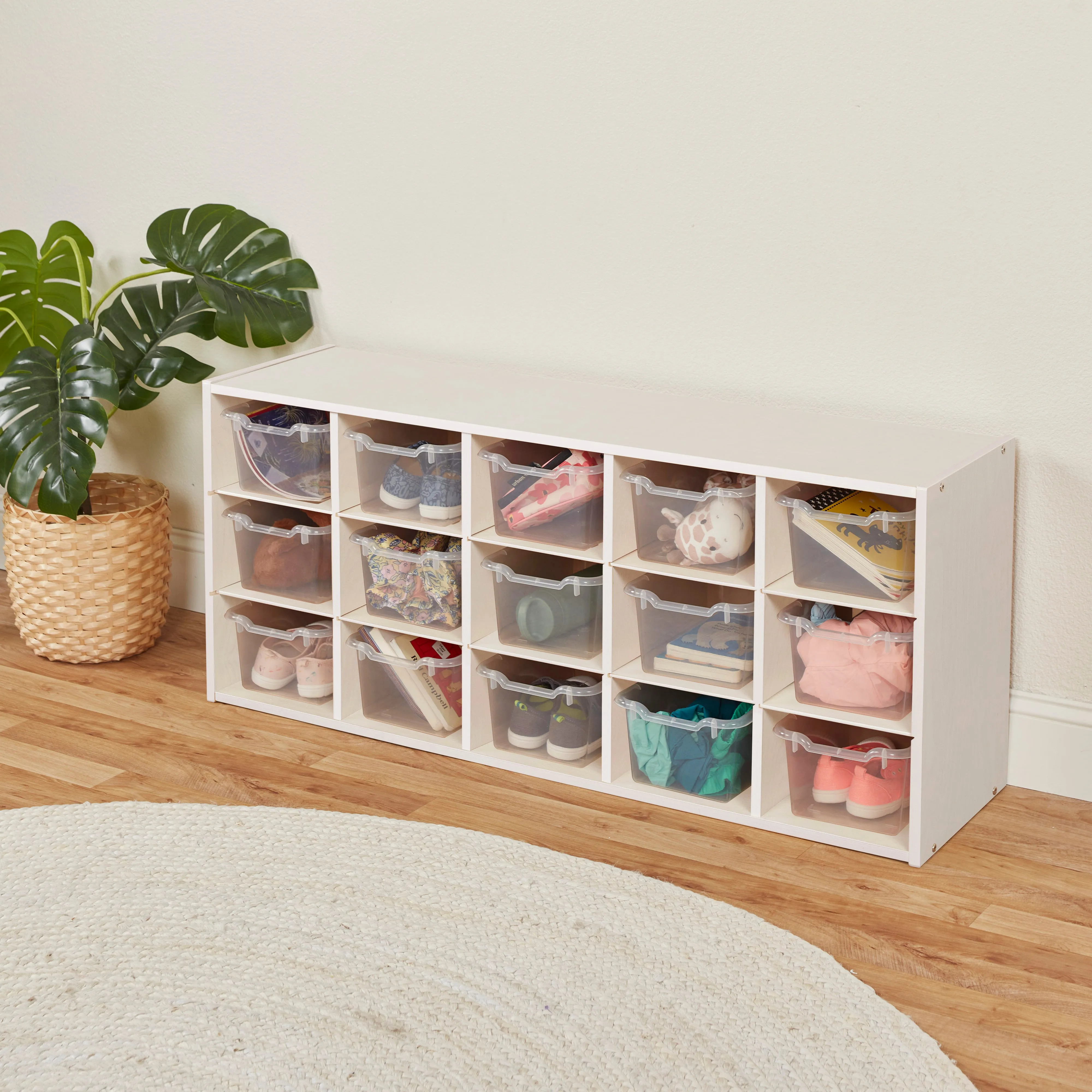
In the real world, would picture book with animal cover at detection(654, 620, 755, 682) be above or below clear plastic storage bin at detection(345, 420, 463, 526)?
below

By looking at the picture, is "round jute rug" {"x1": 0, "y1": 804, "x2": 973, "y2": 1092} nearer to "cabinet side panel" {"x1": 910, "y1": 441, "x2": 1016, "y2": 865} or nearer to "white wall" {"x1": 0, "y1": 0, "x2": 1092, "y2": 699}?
"cabinet side panel" {"x1": 910, "y1": 441, "x2": 1016, "y2": 865}

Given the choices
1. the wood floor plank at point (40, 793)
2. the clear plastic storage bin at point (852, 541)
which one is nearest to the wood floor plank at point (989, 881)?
the clear plastic storage bin at point (852, 541)

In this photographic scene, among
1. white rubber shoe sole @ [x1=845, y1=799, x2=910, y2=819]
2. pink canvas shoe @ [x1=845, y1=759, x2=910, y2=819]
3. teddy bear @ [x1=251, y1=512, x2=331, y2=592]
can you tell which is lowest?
white rubber shoe sole @ [x1=845, y1=799, x2=910, y2=819]

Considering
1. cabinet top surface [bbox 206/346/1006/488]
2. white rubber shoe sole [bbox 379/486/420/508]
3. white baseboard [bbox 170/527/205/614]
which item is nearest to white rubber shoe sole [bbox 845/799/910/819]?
cabinet top surface [bbox 206/346/1006/488]

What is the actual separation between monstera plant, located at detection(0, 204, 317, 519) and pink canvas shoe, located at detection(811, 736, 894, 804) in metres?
1.31

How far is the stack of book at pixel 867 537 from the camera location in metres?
1.99

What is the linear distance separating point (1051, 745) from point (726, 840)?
57cm

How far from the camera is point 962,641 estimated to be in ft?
6.79

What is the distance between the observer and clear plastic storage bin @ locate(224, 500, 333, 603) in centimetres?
252

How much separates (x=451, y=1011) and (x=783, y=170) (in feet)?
4.57

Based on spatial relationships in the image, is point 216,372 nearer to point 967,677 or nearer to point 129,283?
point 129,283

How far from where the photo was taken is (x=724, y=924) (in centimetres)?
188

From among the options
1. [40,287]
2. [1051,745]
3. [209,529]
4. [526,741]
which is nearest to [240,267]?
[40,287]

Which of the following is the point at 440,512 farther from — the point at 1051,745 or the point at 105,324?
the point at 1051,745
